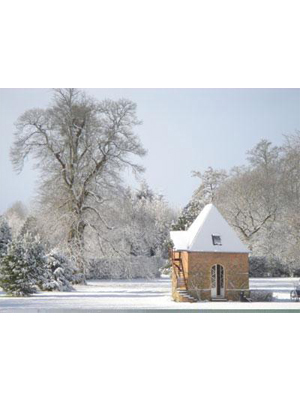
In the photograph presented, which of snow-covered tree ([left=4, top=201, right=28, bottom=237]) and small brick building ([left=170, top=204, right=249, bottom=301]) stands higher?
snow-covered tree ([left=4, top=201, right=28, bottom=237])

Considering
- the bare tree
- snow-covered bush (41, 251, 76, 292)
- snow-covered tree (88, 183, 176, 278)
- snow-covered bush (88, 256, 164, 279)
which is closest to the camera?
snow-covered bush (41, 251, 76, 292)

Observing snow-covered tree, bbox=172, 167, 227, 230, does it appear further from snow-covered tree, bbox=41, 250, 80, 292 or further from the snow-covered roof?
the snow-covered roof

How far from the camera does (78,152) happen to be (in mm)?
19500

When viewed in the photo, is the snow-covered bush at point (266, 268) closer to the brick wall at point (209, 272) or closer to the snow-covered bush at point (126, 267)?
the snow-covered bush at point (126, 267)

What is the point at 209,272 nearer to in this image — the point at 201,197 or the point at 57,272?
the point at 57,272

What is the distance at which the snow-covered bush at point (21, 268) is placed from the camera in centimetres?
1541

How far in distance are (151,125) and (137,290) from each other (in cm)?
504

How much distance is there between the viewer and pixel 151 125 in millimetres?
16859

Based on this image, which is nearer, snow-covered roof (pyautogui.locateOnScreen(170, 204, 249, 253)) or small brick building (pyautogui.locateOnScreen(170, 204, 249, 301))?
small brick building (pyautogui.locateOnScreen(170, 204, 249, 301))

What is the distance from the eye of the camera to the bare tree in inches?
729

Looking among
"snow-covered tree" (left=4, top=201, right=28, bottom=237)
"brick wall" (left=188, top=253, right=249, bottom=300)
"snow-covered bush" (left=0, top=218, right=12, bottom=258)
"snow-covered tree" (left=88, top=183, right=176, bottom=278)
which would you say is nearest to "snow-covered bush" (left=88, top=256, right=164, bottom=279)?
"snow-covered tree" (left=88, top=183, right=176, bottom=278)

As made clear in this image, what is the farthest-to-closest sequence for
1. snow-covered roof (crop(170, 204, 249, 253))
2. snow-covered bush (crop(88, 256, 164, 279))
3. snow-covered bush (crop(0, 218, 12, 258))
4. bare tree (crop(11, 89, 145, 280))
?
snow-covered bush (crop(0, 218, 12, 258))
snow-covered bush (crop(88, 256, 164, 279))
bare tree (crop(11, 89, 145, 280))
snow-covered roof (crop(170, 204, 249, 253))
